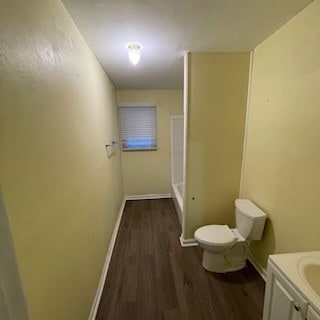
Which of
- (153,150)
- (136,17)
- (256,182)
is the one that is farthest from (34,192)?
(153,150)

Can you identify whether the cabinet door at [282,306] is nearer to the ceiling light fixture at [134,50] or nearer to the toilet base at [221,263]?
the toilet base at [221,263]

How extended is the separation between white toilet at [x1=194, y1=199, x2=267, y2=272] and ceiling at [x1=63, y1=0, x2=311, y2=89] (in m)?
1.58

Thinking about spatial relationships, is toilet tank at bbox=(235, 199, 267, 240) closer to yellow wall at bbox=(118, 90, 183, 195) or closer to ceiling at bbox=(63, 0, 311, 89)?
ceiling at bbox=(63, 0, 311, 89)

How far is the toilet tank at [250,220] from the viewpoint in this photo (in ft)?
5.64

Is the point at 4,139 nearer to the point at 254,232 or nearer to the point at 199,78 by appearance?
the point at 199,78

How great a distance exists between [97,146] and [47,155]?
92 centimetres

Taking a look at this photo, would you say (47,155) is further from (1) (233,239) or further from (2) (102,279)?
(1) (233,239)

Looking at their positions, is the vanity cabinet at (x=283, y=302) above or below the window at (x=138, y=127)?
below

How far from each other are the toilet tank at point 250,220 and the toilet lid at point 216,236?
14cm

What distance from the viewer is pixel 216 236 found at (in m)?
1.88

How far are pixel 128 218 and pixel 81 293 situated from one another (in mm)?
1815

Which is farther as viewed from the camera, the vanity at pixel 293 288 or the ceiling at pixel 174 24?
the ceiling at pixel 174 24

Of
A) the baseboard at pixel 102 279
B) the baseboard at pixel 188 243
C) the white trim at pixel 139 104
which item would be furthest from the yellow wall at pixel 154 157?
the baseboard at pixel 188 243

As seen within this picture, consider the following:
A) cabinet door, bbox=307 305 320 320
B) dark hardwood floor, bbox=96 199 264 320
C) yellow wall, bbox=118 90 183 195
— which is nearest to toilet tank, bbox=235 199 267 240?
dark hardwood floor, bbox=96 199 264 320
